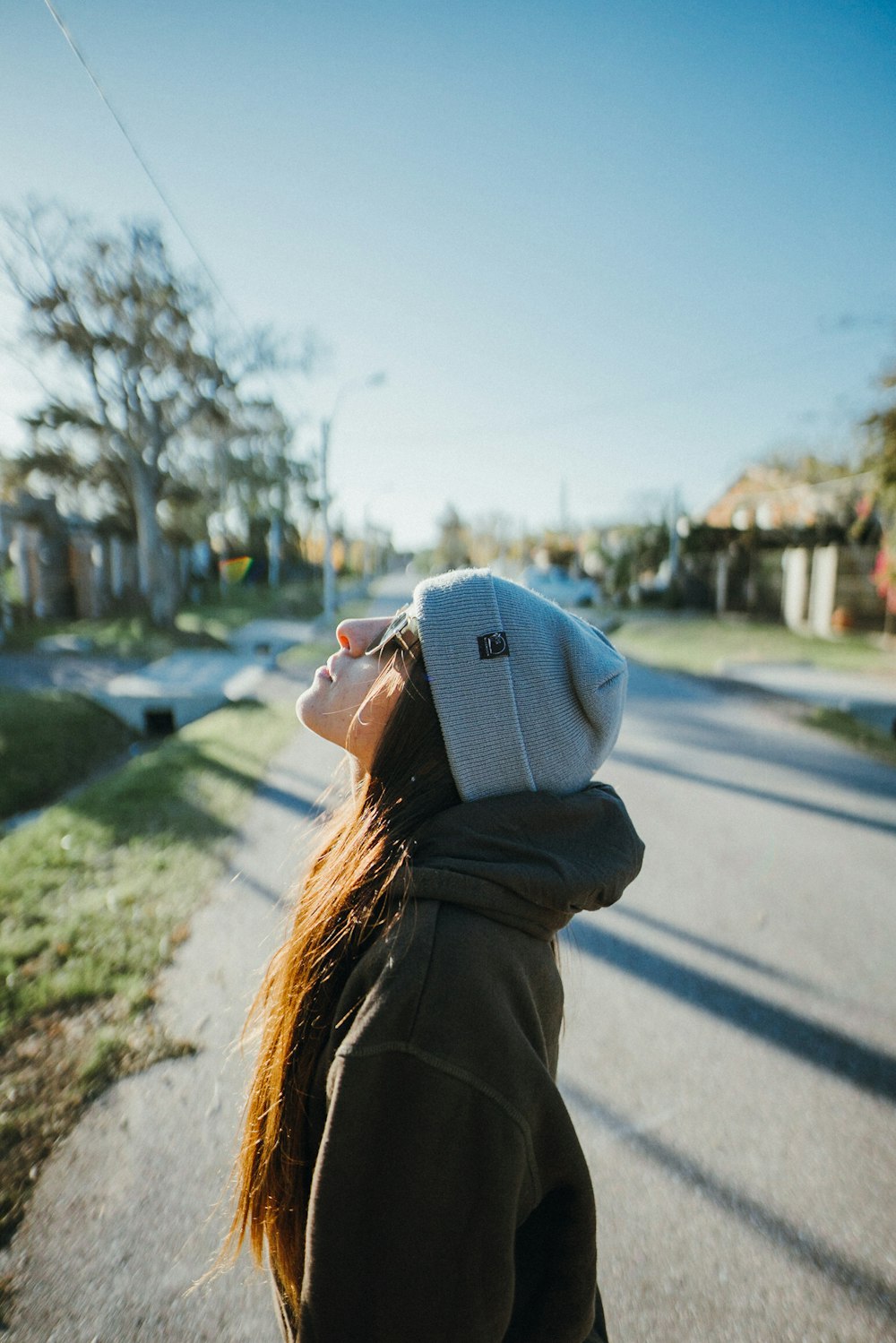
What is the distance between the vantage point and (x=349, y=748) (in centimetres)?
129

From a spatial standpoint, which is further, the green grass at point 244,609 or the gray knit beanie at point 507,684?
the green grass at point 244,609

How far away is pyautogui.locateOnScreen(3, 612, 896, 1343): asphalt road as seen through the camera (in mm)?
1896

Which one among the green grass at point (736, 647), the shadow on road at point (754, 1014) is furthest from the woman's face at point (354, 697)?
the green grass at point (736, 647)

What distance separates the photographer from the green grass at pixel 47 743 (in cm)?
686

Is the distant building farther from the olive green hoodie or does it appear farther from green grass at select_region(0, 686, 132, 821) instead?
the olive green hoodie

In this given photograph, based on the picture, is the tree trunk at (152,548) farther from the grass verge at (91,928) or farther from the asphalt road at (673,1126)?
the asphalt road at (673,1126)

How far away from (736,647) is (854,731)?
877 cm

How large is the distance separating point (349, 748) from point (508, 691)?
34 cm

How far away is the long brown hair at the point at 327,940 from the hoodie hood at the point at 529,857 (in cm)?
7

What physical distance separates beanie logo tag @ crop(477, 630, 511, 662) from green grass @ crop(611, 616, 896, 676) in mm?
12951

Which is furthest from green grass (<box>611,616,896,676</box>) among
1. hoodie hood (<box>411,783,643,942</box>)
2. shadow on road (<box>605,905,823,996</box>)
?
hoodie hood (<box>411,783,643,942</box>)

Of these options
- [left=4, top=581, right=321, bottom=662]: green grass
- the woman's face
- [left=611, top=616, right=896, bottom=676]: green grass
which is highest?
the woman's face

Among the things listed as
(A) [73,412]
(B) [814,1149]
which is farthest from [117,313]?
(B) [814,1149]

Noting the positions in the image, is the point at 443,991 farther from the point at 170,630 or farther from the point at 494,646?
the point at 170,630
